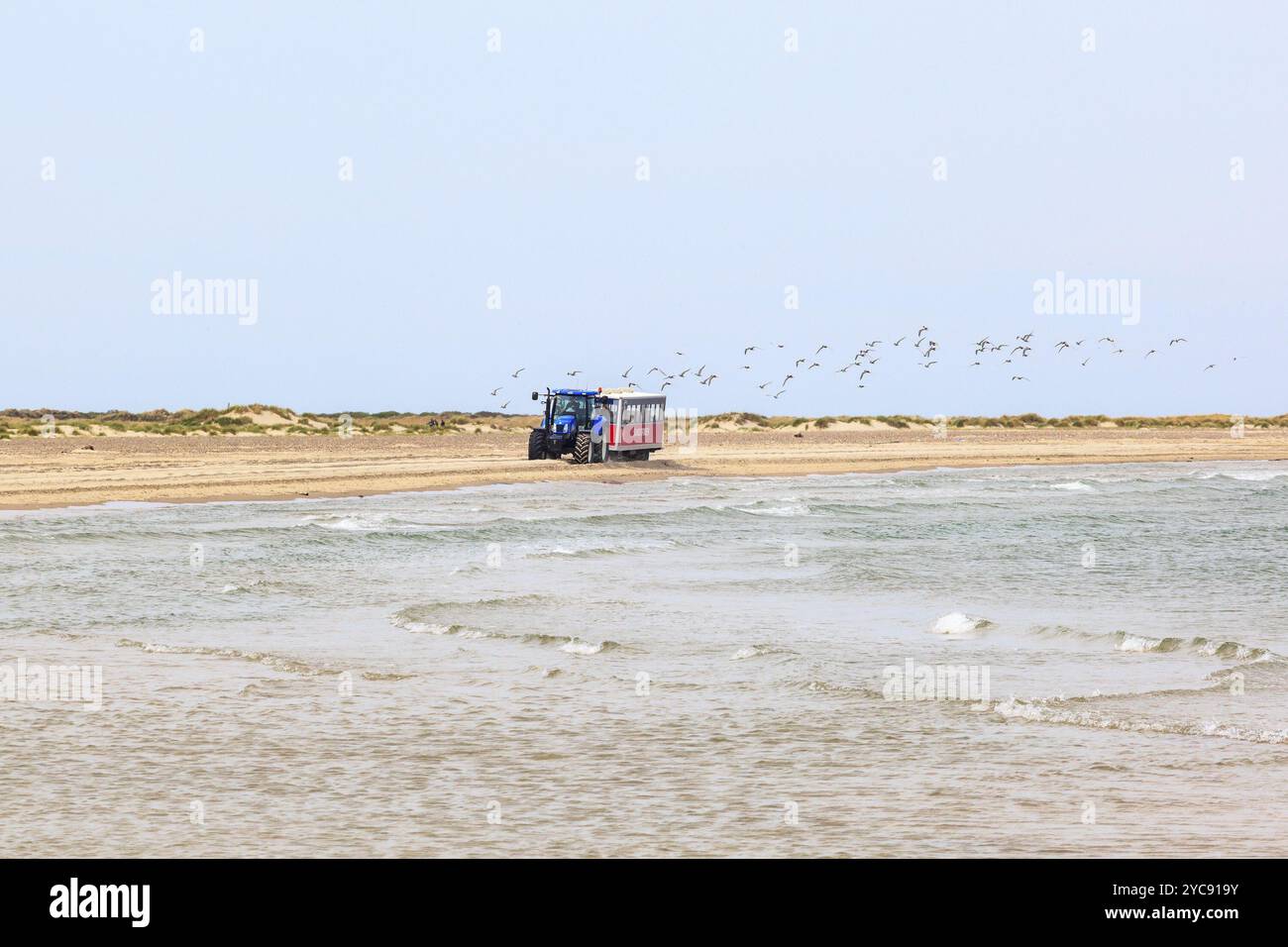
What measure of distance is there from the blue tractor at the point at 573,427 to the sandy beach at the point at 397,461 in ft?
2.39

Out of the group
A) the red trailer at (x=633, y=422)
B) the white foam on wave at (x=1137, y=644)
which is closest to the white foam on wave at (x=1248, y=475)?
the red trailer at (x=633, y=422)

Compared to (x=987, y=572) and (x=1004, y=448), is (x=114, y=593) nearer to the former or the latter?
(x=987, y=572)

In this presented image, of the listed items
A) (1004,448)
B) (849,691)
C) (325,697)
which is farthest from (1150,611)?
(1004,448)

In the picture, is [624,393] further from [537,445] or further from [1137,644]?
[1137,644]

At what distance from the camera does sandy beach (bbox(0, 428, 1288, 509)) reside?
40.2 meters

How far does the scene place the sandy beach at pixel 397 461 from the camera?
40250 mm

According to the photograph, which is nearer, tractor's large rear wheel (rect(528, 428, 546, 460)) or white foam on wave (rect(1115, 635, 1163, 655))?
white foam on wave (rect(1115, 635, 1163, 655))

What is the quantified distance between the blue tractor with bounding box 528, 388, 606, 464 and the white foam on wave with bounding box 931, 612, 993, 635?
34.8 m

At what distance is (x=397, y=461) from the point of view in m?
55.8

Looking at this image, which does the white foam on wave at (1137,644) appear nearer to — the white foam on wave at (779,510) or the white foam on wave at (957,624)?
the white foam on wave at (957,624)

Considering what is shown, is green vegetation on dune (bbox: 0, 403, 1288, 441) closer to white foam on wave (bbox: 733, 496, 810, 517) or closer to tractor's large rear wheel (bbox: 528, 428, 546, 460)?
tractor's large rear wheel (bbox: 528, 428, 546, 460)

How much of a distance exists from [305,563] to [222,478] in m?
21.1

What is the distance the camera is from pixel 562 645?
15.2 m

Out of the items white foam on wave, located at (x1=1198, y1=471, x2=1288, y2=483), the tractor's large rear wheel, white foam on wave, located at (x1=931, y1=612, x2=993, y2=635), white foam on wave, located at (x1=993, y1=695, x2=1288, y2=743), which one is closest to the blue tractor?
the tractor's large rear wheel
